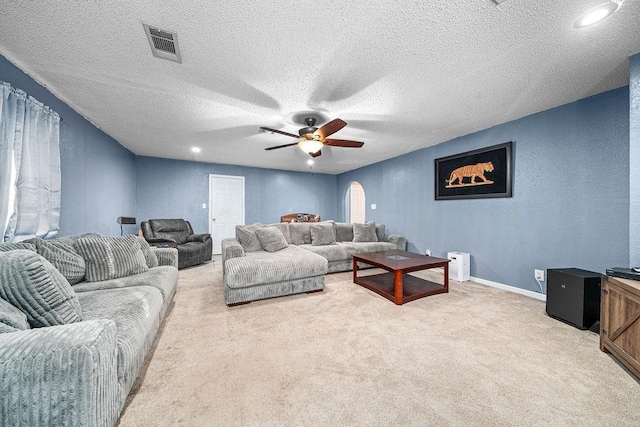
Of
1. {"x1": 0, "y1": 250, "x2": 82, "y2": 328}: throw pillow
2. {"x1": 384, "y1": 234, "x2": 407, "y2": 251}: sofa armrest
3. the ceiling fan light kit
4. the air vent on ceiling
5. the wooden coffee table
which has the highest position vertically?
the air vent on ceiling

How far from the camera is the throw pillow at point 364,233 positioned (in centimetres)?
473

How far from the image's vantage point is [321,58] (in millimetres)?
1927

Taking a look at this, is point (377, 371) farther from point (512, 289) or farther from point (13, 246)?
point (512, 289)

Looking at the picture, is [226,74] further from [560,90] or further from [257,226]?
[560,90]

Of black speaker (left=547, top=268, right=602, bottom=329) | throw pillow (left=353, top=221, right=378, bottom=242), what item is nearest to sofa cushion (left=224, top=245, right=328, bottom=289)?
throw pillow (left=353, top=221, right=378, bottom=242)

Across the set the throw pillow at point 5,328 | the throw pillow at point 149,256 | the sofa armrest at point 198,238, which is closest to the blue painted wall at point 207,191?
the sofa armrest at point 198,238

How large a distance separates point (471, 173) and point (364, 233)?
2.12 m

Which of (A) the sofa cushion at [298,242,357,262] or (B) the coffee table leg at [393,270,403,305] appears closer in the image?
(B) the coffee table leg at [393,270,403,305]

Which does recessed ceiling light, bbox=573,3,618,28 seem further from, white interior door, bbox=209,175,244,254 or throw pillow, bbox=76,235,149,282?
white interior door, bbox=209,175,244,254

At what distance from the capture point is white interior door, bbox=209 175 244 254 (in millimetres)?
5996

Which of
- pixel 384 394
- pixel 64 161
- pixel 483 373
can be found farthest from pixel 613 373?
pixel 64 161

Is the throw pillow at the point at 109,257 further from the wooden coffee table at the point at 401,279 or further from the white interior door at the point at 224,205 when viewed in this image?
the white interior door at the point at 224,205

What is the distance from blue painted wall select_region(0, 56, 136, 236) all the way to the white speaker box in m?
5.26

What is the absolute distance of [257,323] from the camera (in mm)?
2246
